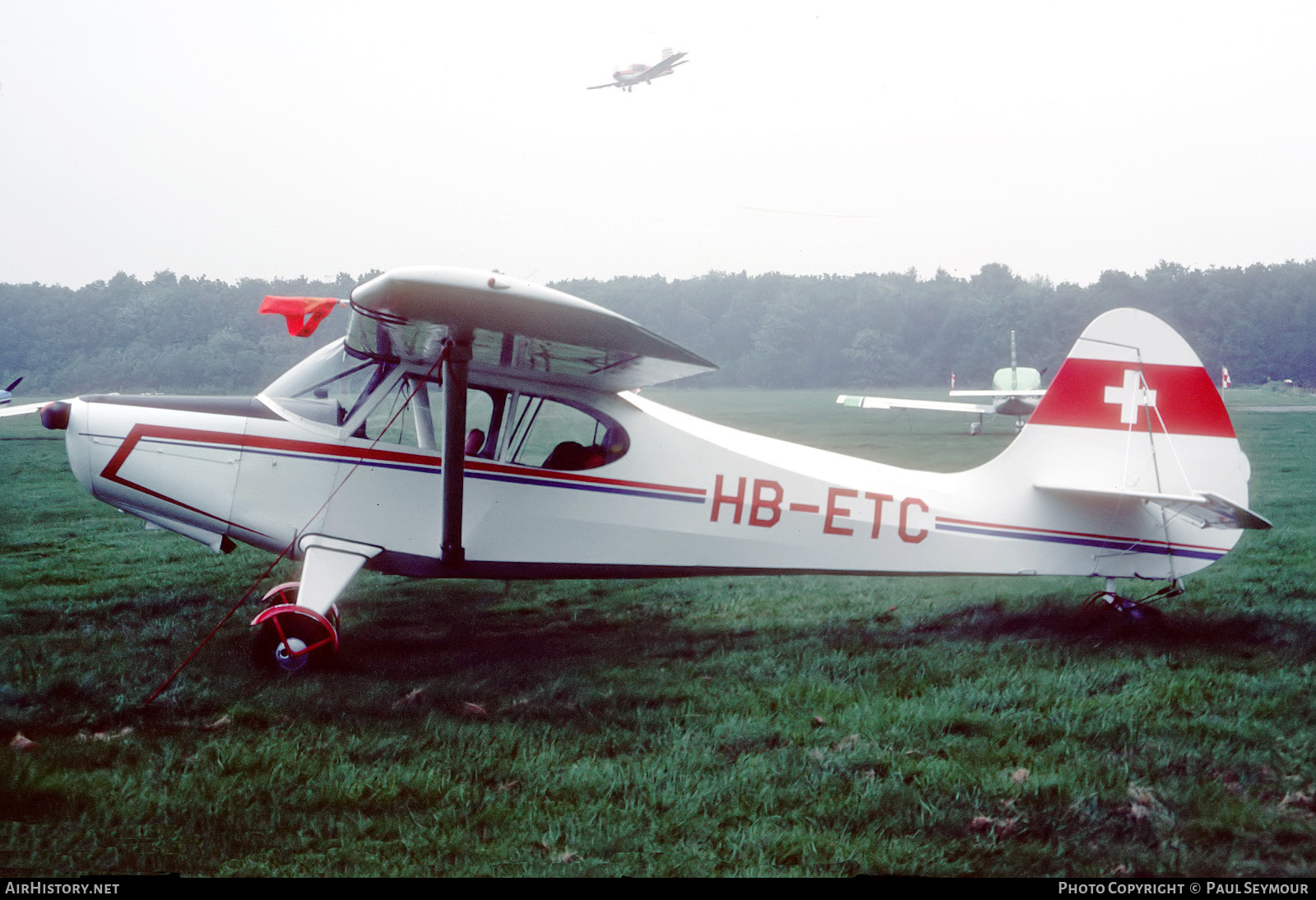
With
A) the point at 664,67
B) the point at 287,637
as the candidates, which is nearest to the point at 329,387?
the point at 287,637

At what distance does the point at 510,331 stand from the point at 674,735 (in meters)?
1.94

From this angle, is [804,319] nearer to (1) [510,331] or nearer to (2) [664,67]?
(2) [664,67]

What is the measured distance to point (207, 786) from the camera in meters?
2.87

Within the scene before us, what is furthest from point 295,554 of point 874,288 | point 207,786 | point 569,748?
point 874,288

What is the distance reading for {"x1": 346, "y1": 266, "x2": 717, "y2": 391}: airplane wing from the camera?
320 centimetres

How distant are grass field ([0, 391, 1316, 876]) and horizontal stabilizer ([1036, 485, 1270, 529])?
72cm

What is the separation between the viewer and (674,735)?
341cm

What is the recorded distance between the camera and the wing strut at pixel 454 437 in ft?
13.3

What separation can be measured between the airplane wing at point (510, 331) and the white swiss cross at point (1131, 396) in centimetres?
254

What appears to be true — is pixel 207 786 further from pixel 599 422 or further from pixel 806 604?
pixel 806 604

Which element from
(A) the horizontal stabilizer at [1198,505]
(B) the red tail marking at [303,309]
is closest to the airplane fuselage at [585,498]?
(A) the horizontal stabilizer at [1198,505]

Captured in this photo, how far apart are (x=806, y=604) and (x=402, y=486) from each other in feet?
9.55

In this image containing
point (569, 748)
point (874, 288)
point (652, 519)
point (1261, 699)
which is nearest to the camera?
point (569, 748)
